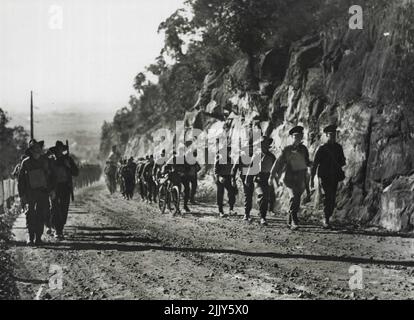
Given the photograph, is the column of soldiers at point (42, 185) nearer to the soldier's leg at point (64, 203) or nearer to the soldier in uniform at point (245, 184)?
the soldier's leg at point (64, 203)

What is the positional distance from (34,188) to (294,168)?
5.97 metres

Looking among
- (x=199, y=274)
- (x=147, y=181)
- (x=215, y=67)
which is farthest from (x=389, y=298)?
(x=215, y=67)

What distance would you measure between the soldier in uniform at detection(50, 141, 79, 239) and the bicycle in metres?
4.65

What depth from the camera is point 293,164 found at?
13664 millimetres

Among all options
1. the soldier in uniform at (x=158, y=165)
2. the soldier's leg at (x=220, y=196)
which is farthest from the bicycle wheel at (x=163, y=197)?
the soldier's leg at (x=220, y=196)

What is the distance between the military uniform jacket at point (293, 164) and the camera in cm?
1365

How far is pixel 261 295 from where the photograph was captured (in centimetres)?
758

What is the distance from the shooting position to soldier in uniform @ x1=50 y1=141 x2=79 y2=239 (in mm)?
13578

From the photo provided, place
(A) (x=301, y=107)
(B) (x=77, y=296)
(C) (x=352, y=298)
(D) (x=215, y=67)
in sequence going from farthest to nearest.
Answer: (D) (x=215, y=67) → (A) (x=301, y=107) → (B) (x=77, y=296) → (C) (x=352, y=298)

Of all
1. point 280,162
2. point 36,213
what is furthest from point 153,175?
point 36,213

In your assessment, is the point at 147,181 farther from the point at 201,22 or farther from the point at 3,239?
the point at 201,22

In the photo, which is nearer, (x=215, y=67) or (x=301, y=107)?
(x=301, y=107)

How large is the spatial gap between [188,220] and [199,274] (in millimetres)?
7121

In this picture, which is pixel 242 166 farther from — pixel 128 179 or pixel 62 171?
pixel 128 179
